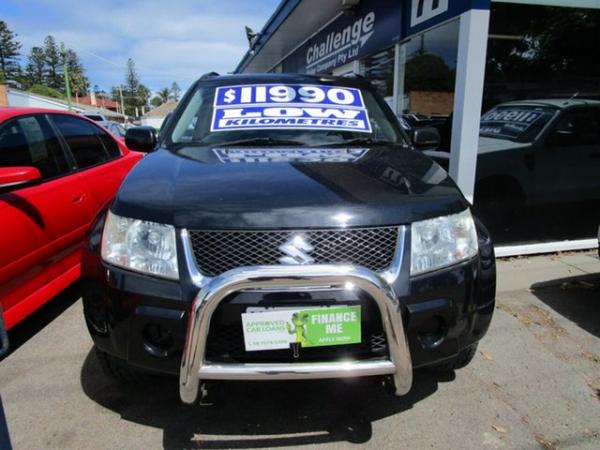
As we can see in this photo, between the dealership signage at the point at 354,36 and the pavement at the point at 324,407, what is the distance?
15.0ft

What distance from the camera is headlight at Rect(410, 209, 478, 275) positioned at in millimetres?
1805

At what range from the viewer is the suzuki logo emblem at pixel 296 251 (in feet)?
5.58

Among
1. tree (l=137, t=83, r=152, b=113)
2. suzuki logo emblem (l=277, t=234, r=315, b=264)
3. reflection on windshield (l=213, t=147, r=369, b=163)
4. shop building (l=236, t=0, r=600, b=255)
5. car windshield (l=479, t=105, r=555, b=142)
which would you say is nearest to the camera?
suzuki logo emblem (l=277, t=234, r=315, b=264)

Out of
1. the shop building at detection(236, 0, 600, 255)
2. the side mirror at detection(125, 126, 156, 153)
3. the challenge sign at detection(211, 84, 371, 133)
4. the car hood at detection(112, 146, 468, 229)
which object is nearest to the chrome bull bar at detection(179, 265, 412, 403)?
the car hood at detection(112, 146, 468, 229)

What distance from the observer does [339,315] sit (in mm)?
1673

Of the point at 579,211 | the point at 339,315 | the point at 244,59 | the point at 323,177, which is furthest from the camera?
the point at 244,59

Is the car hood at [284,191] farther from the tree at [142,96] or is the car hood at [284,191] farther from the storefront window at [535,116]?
the tree at [142,96]

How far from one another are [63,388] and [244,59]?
50.6 feet

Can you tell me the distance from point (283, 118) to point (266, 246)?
125 cm

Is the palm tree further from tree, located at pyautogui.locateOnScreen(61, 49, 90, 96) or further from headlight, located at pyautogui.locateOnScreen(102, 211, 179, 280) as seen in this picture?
headlight, located at pyautogui.locateOnScreen(102, 211, 179, 280)

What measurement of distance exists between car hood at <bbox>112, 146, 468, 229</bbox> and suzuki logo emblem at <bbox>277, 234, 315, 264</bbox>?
6cm

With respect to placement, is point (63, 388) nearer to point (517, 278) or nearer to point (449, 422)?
point (449, 422)

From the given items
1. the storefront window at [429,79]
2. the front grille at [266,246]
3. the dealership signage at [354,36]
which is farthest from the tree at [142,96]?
the front grille at [266,246]

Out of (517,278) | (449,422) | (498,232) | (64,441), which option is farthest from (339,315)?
(498,232)
